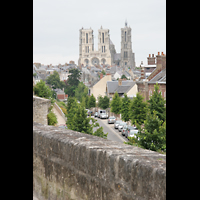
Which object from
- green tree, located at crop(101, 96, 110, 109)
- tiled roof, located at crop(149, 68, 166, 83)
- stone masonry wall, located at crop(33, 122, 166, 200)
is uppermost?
tiled roof, located at crop(149, 68, 166, 83)

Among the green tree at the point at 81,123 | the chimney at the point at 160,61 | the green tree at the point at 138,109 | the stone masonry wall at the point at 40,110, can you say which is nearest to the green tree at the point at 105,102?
the chimney at the point at 160,61

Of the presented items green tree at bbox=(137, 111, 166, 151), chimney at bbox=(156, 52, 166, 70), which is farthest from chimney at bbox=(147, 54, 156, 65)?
green tree at bbox=(137, 111, 166, 151)

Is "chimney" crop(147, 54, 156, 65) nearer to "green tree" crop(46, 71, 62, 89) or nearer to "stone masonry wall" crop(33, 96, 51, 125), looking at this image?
"stone masonry wall" crop(33, 96, 51, 125)

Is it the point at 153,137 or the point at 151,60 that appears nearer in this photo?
the point at 153,137

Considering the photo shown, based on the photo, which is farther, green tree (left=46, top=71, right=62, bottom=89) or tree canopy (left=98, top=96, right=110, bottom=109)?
green tree (left=46, top=71, right=62, bottom=89)

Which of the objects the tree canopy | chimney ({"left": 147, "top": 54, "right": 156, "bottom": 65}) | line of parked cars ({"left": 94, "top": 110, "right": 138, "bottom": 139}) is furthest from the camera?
the tree canopy

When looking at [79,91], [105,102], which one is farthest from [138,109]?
[79,91]

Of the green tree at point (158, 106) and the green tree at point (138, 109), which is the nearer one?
the green tree at point (158, 106)

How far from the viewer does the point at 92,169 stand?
11.9ft

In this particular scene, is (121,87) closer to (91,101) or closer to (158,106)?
(91,101)

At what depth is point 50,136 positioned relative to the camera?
4527 millimetres

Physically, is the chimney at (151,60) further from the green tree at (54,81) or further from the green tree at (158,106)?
the green tree at (54,81)

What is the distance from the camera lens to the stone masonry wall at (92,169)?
289 cm

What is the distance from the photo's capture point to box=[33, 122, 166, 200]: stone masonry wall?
2891 millimetres
